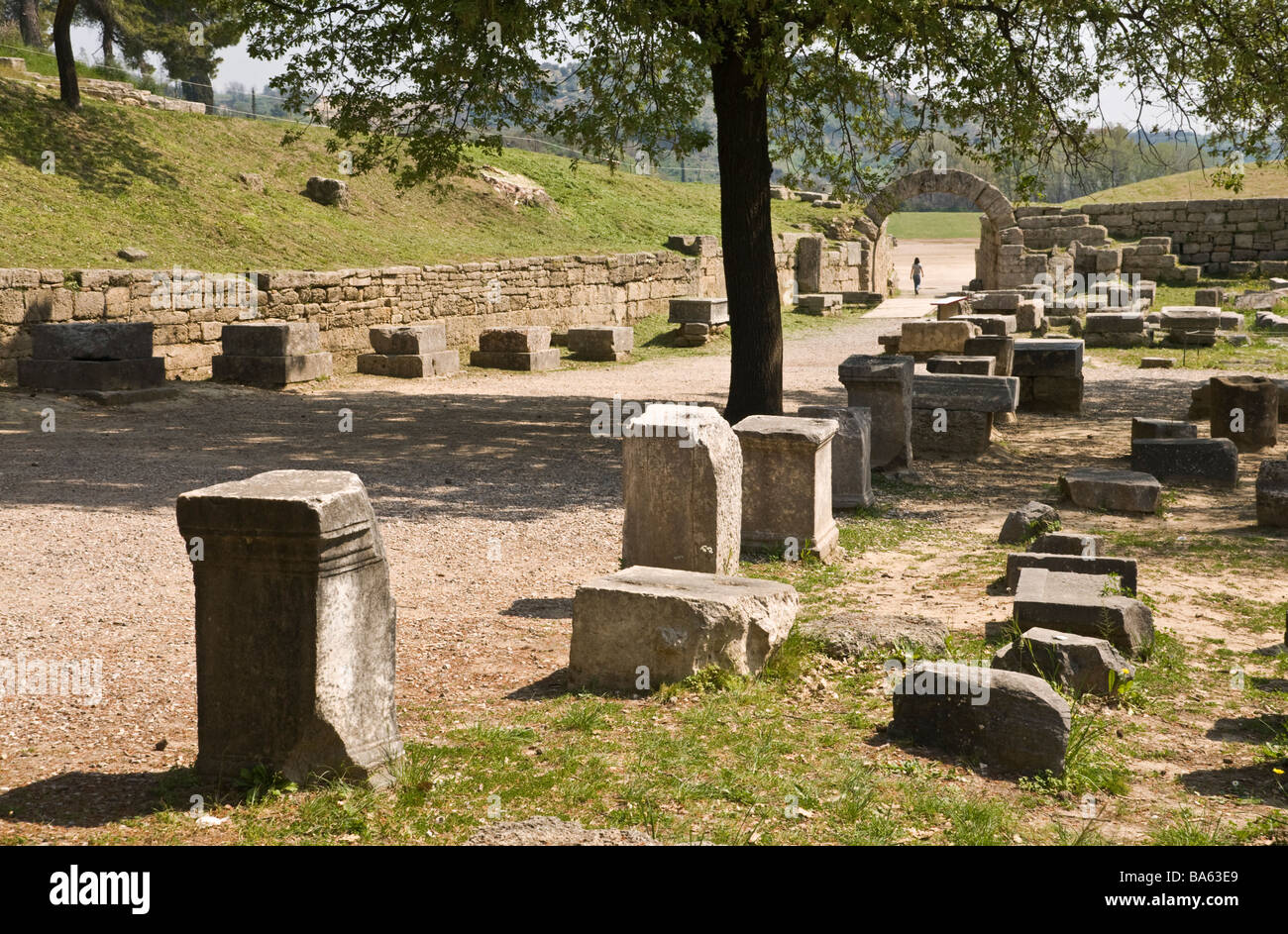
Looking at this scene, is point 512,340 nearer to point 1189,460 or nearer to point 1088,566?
point 1189,460

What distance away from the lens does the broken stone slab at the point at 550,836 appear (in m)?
3.58

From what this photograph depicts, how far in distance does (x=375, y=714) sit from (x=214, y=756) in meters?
0.56

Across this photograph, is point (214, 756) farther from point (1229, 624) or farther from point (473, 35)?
point (473, 35)

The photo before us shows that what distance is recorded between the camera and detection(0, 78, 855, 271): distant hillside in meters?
16.2

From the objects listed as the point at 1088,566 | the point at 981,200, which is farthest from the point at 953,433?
the point at 981,200

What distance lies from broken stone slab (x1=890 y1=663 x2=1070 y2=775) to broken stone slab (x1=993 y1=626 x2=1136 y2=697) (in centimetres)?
74

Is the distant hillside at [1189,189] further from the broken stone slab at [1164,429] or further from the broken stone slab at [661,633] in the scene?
the broken stone slab at [661,633]

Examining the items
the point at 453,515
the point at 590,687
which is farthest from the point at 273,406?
the point at 590,687

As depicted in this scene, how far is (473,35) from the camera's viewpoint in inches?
446

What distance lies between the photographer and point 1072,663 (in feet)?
17.9

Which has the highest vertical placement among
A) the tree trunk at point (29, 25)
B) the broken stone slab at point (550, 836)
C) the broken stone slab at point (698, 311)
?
the tree trunk at point (29, 25)

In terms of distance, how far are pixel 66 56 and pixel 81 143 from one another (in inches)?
62.2

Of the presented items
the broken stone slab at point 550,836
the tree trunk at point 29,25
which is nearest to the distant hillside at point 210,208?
the broken stone slab at point 550,836

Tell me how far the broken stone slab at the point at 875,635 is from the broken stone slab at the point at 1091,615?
1.49ft
